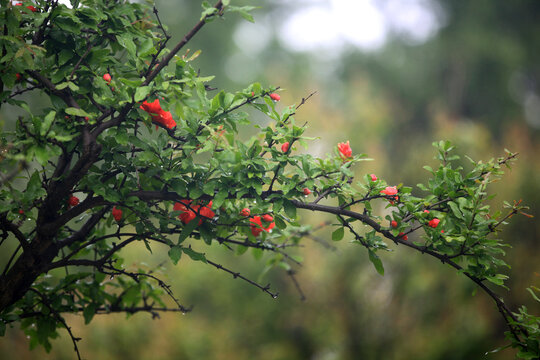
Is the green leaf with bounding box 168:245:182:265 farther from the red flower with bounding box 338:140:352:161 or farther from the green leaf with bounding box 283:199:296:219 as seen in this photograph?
the red flower with bounding box 338:140:352:161

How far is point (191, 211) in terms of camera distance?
4.79ft

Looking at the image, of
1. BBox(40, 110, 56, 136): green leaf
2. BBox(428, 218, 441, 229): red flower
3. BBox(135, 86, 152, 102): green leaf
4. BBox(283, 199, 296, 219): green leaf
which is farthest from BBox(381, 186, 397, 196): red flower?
BBox(40, 110, 56, 136): green leaf

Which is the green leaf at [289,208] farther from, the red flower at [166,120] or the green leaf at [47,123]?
the green leaf at [47,123]

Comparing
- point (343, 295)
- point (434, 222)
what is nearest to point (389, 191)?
point (434, 222)

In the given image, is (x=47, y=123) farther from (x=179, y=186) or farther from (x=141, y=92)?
(x=179, y=186)

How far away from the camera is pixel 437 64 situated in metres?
10.8

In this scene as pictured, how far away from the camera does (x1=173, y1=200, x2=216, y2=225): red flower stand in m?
1.39

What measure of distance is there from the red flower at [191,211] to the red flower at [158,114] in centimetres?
26

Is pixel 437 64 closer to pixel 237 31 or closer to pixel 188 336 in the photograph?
pixel 237 31

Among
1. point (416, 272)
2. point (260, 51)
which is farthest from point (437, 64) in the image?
point (416, 272)

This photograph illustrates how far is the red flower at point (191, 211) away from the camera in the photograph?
1391 millimetres

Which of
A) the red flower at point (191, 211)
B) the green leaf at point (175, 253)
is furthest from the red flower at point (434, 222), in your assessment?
the green leaf at point (175, 253)

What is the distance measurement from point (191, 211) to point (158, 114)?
0.35 metres

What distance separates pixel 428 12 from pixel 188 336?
10.4 meters
